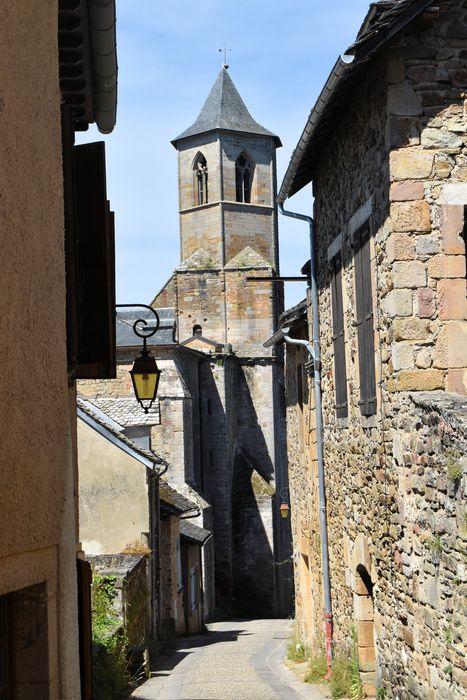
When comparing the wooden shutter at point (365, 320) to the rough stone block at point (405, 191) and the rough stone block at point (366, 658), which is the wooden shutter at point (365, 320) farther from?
the rough stone block at point (366, 658)

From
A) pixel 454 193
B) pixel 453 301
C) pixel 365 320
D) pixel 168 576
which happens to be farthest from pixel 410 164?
pixel 168 576

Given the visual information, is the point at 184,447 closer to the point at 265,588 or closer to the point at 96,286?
the point at 265,588

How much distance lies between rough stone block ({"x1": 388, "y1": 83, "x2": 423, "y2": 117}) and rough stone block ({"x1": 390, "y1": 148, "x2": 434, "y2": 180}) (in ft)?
0.96

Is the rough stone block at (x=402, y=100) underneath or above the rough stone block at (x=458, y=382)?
above

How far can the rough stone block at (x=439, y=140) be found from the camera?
326 inches

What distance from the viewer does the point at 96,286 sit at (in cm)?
698

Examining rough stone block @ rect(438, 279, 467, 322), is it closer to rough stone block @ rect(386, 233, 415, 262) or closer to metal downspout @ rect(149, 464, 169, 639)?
rough stone block @ rect(386, 233, 415, 262)

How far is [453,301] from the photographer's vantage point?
8195 mm

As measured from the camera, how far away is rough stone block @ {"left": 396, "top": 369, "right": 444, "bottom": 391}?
817cm

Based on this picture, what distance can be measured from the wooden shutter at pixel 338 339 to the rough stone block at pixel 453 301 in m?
2.83

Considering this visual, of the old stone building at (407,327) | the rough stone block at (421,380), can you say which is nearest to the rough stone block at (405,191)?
the old stone building at (407,327)

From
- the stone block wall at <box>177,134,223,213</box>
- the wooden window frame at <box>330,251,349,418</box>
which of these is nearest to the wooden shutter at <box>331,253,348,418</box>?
the wooden window frame at <box>330,251,349,418</box>

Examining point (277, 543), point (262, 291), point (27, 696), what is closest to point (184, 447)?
point (277, 543)

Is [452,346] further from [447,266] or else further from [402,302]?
[447,266]
